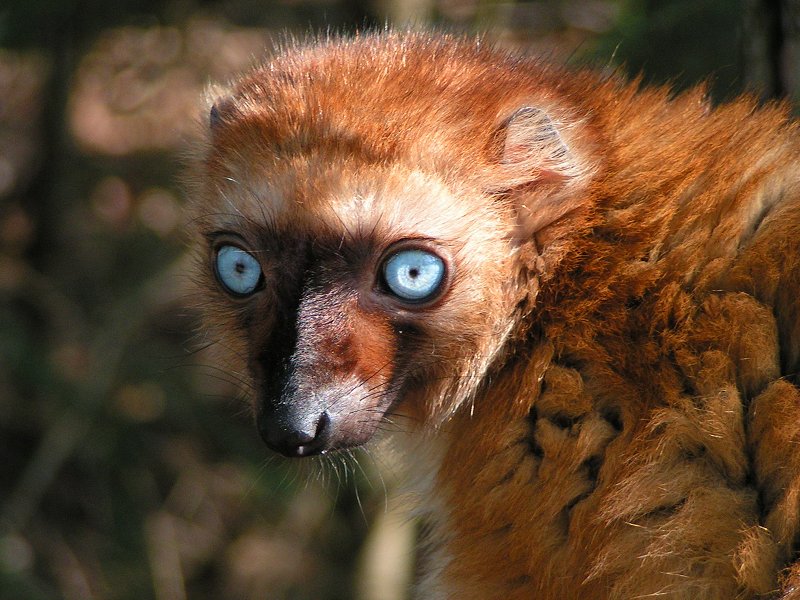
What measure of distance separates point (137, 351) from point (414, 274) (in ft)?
15.1

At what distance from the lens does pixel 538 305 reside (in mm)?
3141

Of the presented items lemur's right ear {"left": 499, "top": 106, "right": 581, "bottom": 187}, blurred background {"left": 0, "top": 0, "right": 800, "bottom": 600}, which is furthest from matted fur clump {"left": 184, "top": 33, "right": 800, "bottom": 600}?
blurred background {"left": 0, "top": 0, "right": 800, "bottom": 600}

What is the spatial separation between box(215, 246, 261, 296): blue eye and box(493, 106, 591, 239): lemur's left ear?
82cm

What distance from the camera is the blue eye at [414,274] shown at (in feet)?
10.0

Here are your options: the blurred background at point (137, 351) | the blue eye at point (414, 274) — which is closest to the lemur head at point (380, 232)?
the blue eye at point (414, 274)

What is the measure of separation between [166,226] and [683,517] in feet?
19.0

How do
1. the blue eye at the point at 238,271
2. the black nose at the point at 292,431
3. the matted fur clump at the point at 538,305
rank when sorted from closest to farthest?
the matted fur clump at the point at 538,305
the black nose at the point at 292,431
the blue eye at the point at 238,271

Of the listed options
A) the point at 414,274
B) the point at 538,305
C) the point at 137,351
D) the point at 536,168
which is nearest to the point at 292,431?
the point at 414,274

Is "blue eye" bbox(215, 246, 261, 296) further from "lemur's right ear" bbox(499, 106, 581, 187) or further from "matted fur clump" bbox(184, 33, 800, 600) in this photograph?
"lemur's right ear" bbox(499, 106, 581, 187)

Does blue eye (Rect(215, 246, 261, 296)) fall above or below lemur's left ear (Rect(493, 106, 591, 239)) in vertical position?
below

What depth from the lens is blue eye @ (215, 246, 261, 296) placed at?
129 inches

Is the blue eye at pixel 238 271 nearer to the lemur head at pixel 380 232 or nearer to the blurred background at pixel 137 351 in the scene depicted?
the lemur head at pixel 380 232

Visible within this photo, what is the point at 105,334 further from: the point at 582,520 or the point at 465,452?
the point at 582,520

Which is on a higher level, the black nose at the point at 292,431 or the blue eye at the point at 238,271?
the blue eye at the point at 238,271
